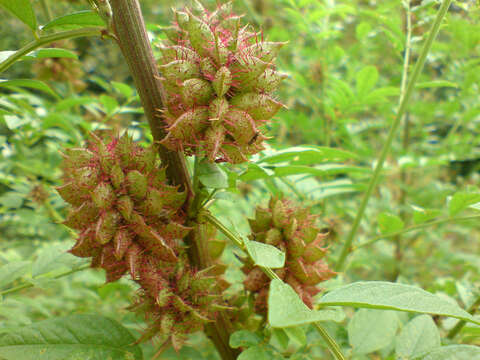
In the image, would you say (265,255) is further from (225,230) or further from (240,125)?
(240,125)

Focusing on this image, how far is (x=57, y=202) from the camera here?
203cm

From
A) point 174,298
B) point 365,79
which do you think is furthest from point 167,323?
point 365,79

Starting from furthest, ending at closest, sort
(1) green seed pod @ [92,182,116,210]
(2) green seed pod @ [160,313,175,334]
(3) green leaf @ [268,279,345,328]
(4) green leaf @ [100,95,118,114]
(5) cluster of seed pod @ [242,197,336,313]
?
(4) green leaf @ [100,95,118,114]
(5) cluster of seed pod @ [242,197,336,313]
(2) green seed pod @ [160,313,175,334]
(1) green seed pod @ [92,182,116,210]
(3) green leaf @ [268,279,345,328]

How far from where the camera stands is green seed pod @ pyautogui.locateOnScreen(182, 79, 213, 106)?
2.77 feet

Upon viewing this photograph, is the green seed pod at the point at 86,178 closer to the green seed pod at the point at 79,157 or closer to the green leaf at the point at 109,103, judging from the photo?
the green seed pod at the point at 79,157

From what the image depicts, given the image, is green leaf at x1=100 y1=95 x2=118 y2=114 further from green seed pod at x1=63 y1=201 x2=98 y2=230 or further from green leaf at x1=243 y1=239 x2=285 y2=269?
green leaf at x1=243 y1=239 x2=285 y2=269

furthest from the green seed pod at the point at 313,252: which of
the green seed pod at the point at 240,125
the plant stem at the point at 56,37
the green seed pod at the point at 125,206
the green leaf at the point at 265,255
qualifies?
the plant stem at the point at 56,37

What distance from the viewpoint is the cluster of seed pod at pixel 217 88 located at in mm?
849

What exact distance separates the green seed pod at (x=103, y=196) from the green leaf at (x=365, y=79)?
143 centimetres

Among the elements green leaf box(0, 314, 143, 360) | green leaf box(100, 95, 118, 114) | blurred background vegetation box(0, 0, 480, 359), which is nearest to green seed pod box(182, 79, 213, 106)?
blurred background vegetation box(0, 0, 480, 359)

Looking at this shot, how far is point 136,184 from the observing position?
0.89 metres

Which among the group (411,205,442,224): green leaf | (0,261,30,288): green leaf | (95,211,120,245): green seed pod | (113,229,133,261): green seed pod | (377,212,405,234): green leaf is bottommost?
(377,212,405,234): green leaf

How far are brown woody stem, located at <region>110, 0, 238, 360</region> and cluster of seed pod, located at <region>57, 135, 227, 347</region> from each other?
44 millimetres


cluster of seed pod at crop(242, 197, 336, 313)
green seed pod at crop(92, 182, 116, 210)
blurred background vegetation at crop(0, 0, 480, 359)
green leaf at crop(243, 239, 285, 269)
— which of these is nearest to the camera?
green leaf at crop(243, 239, 285, 269)
